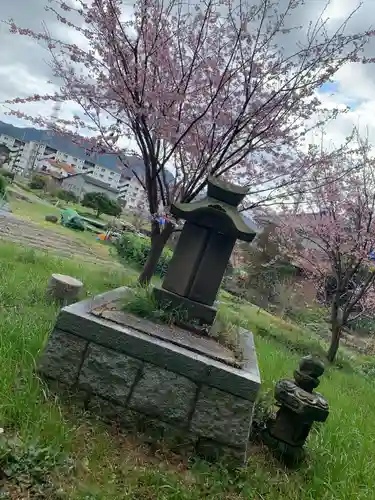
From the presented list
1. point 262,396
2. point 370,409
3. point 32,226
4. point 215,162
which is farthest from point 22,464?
point 32,226

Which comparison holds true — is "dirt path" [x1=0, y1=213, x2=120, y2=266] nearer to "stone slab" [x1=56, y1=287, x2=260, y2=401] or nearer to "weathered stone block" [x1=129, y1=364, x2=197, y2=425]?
"stone slab" [x1=56, y1=287, x2=260, y2=401]

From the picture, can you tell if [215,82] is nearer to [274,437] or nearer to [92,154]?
[92,154]

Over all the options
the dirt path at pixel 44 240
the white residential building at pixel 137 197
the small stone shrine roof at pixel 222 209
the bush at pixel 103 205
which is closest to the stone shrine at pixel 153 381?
the small stone shrine roof at pixel 222 209

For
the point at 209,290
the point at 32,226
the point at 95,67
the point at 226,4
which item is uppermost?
the point at 226,4

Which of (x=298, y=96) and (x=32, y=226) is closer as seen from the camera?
(x=298, y=96)

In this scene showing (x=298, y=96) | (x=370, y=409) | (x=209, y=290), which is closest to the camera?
(x=209, y=290)

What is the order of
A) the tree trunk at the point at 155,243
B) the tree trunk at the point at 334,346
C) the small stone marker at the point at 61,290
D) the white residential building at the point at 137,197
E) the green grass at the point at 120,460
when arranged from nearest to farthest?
the green grass at the point at 120,460 < the small stone marker at the point at 61,290 < the tree trunk at the point at 155,243 < the white residential building at the point at 137,197 < the tree trunk at the point at 334,346

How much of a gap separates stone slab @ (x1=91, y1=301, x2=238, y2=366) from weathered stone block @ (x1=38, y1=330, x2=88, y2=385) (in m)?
0.25

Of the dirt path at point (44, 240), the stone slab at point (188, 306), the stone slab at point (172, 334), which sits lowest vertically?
the dirt path at point (44, 240)

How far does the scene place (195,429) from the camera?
8.80 ft

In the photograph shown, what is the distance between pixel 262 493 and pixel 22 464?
4.53 ft

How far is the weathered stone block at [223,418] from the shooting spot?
2666 millimetres

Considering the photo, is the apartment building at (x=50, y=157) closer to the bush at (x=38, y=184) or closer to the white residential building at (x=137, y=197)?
the bush at (x=38, y=184)

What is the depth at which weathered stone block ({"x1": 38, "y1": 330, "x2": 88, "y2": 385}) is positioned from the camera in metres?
2.77
